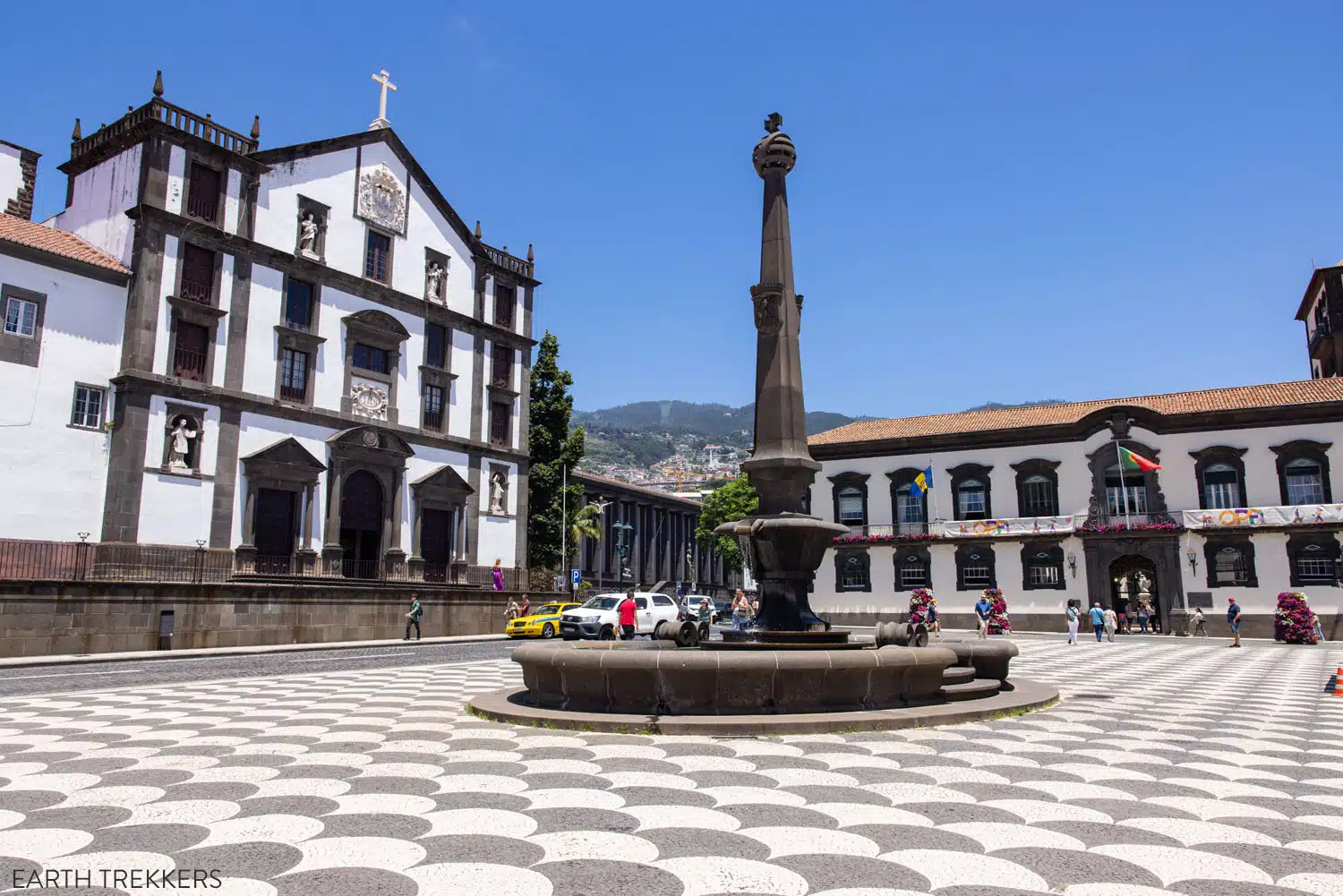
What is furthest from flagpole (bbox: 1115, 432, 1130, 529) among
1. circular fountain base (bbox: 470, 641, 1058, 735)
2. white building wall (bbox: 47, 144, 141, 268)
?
white building wall (bbox: 47, 144, 141, 268)

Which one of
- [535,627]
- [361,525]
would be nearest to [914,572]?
[535,627]

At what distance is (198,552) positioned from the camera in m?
25.2

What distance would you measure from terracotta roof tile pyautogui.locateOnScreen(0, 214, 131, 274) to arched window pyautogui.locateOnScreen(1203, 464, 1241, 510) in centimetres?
4013

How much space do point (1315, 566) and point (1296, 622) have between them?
7737 mm

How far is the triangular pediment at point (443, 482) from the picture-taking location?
107ft

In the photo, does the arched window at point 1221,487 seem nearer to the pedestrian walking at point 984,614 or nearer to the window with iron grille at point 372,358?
the pedestrian walking at point 984,614

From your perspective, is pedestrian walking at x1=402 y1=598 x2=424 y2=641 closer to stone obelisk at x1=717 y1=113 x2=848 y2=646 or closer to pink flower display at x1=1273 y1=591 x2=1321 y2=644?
stone obelisk at x1=717 y1=113 x2=848 y2=646

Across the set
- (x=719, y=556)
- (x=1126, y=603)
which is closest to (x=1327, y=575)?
(x=1126, y=603)

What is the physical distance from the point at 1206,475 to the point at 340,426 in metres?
34.3

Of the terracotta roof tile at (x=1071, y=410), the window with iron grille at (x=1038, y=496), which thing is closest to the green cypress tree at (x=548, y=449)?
the terracotta roof tile at (x=1071, y=410)

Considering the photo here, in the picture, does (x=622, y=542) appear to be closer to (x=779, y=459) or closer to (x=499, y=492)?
(x=499, y=492)

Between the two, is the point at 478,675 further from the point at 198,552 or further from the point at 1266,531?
the point at 1266,531

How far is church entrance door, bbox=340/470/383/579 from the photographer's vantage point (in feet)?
100

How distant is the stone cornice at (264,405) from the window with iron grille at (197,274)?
269cm
